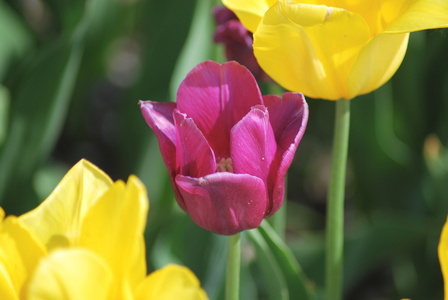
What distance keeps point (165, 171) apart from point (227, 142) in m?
0.72

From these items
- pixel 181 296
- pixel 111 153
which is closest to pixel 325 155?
pixel 111 153

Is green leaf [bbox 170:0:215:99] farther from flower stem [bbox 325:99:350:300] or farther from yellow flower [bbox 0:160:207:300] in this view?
yellow flower [bbox 0:160:207:300]

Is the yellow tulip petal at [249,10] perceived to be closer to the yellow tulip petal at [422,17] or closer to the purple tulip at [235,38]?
the yellow tulip petal at [422,17]

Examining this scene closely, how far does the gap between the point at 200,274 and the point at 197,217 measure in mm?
466

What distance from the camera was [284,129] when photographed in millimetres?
580

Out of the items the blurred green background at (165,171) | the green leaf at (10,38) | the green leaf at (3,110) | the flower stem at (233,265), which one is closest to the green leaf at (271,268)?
the blurred green background at (165,171)

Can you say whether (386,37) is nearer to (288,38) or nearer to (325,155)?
(288,38)

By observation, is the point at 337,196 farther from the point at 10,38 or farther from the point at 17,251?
the point at 10,38

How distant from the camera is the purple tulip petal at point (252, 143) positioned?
0.53 meters

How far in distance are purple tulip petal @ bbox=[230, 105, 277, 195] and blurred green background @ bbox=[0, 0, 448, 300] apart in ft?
0.99

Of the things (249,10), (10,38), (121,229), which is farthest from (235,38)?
(10,38)

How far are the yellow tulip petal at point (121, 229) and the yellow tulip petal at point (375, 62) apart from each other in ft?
0.87

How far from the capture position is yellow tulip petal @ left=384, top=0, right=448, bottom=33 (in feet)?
1.78

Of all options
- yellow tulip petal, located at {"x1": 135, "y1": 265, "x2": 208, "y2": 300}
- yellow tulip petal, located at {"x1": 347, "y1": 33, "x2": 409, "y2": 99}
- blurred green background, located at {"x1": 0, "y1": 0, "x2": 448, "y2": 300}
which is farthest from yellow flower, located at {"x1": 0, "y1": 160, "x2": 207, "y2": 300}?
blurred green background, located at {"x1": 0, "y1": 0, "x2": 448, "y2": 300}
